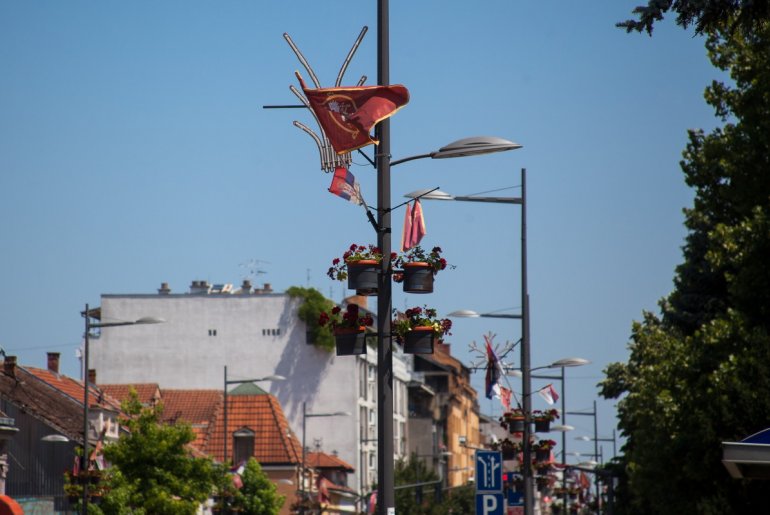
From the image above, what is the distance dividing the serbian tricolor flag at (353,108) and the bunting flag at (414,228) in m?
1.57

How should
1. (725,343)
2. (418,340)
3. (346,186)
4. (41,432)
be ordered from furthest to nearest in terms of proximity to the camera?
1. (41,432)
2. (725,343)
3. (418,340)
4. (346,186)

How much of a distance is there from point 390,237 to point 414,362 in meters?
117

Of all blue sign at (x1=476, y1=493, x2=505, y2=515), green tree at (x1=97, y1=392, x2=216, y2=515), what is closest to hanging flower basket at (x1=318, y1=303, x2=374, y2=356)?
blue sign at (x1=476, y1=493, x2=505, y2=515)

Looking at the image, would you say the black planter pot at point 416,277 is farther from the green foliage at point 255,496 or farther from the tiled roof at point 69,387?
the green foliage at point 255,496

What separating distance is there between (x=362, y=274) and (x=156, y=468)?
119ft

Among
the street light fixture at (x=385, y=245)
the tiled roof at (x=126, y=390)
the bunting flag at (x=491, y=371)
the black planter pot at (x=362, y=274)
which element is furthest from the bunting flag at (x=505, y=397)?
the tiled roof at (x=126, y=390)

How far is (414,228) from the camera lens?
18.5 metres

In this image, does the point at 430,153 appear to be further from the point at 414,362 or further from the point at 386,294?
the point at 414,362

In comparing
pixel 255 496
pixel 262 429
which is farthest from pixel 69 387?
pixel 262 429

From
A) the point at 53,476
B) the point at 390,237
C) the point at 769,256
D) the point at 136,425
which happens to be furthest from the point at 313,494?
the point at 390,237

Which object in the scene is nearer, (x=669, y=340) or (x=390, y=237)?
(x=390, y=237)

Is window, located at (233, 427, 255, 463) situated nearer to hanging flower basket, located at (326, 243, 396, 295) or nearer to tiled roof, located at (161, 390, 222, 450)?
tiled roof, located at (161, 390, 222, 450)

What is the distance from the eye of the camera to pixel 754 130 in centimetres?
3341

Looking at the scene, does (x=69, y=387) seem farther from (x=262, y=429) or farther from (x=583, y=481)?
(x=583, y=481)
